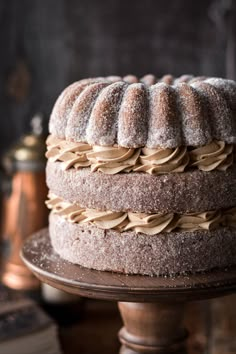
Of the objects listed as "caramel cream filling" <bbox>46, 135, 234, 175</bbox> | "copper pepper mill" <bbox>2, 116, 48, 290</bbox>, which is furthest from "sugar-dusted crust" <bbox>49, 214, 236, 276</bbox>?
"copper pepper mill" <bbox>2, 116, 48, 290</bbox>

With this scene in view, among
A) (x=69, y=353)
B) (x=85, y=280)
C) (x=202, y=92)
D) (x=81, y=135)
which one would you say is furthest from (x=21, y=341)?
(x=202, y=92)

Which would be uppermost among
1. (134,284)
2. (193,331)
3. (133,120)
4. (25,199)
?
(133,120)

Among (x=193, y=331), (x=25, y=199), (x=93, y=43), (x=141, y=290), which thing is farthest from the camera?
(x=93, y=43)

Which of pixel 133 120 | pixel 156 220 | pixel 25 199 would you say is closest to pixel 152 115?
pixel 133 120

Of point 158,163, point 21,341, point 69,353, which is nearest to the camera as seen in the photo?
point 158,163

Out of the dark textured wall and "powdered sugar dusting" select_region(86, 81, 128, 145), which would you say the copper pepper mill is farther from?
"powdered sugar dusting" select_region(86, 81, 128, 145)

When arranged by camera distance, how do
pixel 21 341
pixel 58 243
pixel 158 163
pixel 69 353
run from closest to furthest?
pixel 158 163, pixel 58 243, pixel 21 341, pixel 69 353

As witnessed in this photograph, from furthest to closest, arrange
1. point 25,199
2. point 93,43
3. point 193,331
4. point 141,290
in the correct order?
point 93,43
point 25,199
point 193,331
point 141,290

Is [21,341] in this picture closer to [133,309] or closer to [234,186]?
[133,309]

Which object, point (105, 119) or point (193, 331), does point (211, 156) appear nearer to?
point (105, 119)
